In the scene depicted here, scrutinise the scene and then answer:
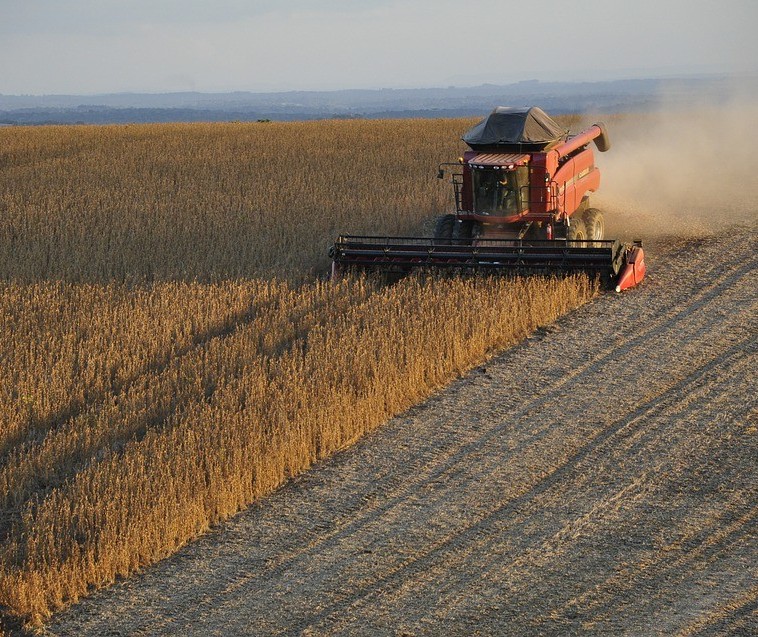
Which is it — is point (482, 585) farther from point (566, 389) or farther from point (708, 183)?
point (708, 183)

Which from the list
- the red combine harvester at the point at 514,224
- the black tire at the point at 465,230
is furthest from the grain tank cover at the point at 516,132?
the black tire at the point at 465,230

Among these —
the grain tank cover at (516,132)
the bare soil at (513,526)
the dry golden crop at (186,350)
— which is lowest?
the bare soil at (513,526)

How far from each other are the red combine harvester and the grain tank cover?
12 mm

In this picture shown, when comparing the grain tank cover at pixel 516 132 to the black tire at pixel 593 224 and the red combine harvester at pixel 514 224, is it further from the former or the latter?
the black tire at pixel 593 224

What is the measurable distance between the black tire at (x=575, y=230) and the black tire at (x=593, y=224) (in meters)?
0.38

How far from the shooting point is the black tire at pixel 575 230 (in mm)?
12750

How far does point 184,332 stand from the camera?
34.4 ft

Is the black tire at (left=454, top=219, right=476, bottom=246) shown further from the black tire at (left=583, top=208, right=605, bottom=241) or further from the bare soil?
the bare soil

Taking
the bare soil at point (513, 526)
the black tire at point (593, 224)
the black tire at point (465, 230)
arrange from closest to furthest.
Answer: the bare soil at point (513, 526)
the black tire at point (465, 230)
the black tire at point (593, 224)

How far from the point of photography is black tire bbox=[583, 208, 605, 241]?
1357 cm

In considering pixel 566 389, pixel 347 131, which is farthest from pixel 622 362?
pixel 347 131

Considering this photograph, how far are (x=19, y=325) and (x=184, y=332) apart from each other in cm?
179

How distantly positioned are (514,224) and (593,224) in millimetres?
1277

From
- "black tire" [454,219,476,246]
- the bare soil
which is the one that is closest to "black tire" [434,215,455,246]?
"black tire" [454,219,476,246]
